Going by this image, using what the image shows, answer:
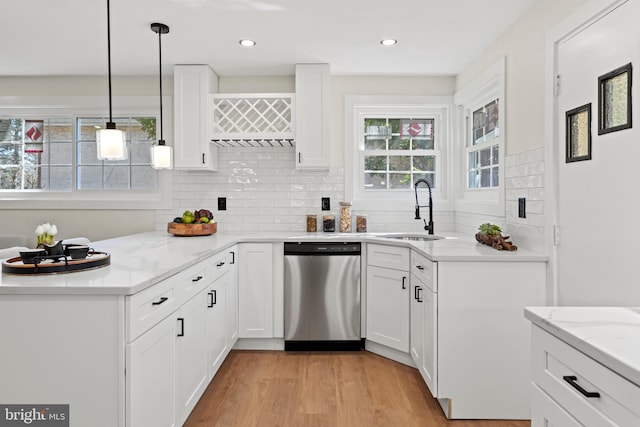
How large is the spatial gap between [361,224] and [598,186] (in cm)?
213

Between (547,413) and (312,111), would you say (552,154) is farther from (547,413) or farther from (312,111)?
(312,111)

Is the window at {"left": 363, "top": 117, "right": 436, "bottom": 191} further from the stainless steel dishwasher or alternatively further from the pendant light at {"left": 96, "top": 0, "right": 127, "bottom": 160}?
the pendant light at {"left": 96, "top": 0, "right": 127, "bottom": 160}

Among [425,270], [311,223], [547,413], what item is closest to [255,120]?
[311,223]

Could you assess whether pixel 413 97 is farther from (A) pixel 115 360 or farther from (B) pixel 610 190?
(A) pixel 115 360

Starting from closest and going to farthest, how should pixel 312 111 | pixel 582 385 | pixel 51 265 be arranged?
pixel 582 385, pixel 51 265, pixel 312 111

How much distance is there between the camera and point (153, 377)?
165cm

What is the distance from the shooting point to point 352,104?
3.88m

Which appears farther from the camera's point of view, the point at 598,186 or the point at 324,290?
the point at 324,290

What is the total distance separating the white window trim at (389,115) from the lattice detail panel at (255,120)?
1.97ft

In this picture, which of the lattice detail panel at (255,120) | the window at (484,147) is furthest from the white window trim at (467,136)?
the lattice detail panel at (255,120)

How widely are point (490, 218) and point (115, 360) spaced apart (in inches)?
104

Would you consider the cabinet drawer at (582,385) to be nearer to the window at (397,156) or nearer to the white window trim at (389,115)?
the white window trim at (389,115)

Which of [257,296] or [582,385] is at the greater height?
[582,385]

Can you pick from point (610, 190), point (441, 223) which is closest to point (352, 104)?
point (441, 223)
